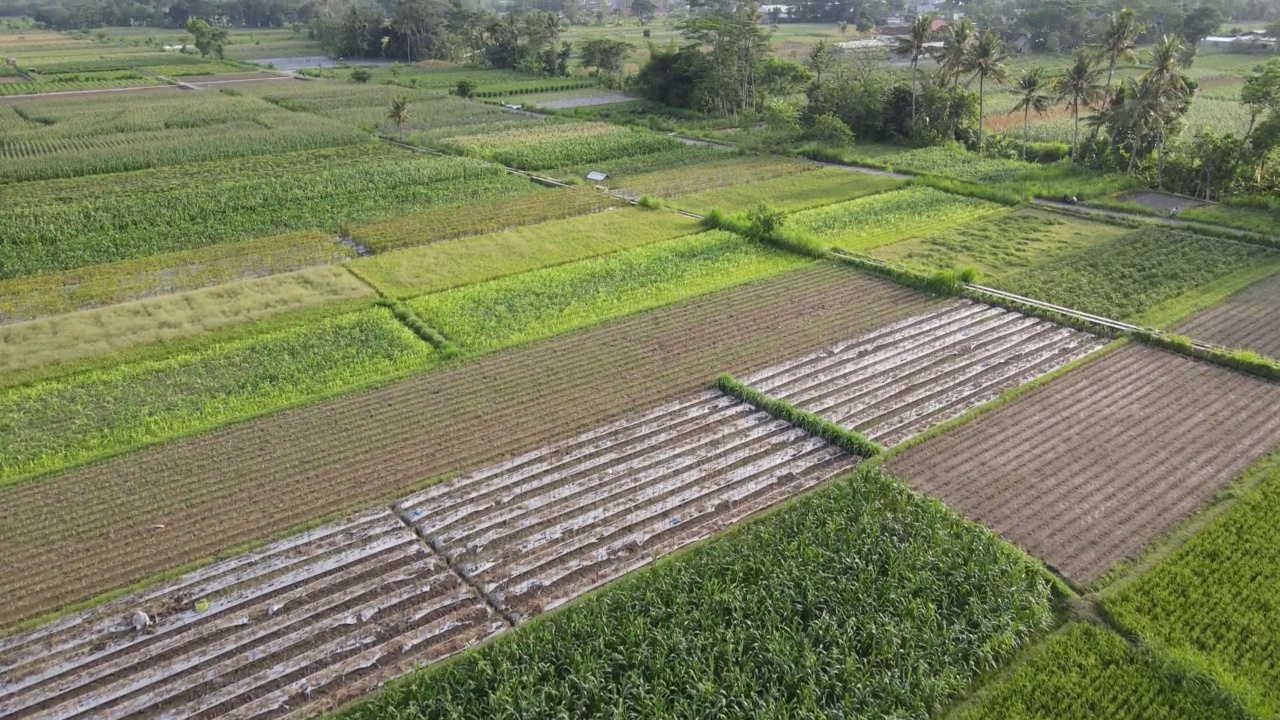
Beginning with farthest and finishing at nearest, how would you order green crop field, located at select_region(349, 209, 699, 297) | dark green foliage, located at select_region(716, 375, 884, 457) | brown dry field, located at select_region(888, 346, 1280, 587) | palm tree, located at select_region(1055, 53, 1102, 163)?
palm tree, located at select_region(1055, 53, 1102, 163) → green crop field, located at select_region(349, 209, 699, 297) → dark green foliage, located at select_region(716, 375, 884, 457) → brown dry field, located at select_region(888, 346, 1280, 587)

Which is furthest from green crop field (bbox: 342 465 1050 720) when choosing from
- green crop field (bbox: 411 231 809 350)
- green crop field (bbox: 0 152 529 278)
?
green crop field (bbox: 0 152 529 278)

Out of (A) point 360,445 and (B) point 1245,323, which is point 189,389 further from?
(B) point 1245,323

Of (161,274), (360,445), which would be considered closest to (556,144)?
(161,274)

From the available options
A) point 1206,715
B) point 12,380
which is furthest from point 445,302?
point 1206,715

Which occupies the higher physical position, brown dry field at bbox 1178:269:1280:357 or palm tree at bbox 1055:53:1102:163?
palm tree at bbox 1055:53:1102:163

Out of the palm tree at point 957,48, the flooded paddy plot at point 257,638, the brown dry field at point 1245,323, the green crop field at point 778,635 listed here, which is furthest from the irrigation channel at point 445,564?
the palm tree at point 957,48

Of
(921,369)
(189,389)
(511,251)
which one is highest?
(511,251)

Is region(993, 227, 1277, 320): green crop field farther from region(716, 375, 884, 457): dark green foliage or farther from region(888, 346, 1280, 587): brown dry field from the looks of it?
region(716, 375, 884, 457): dark green foliage
